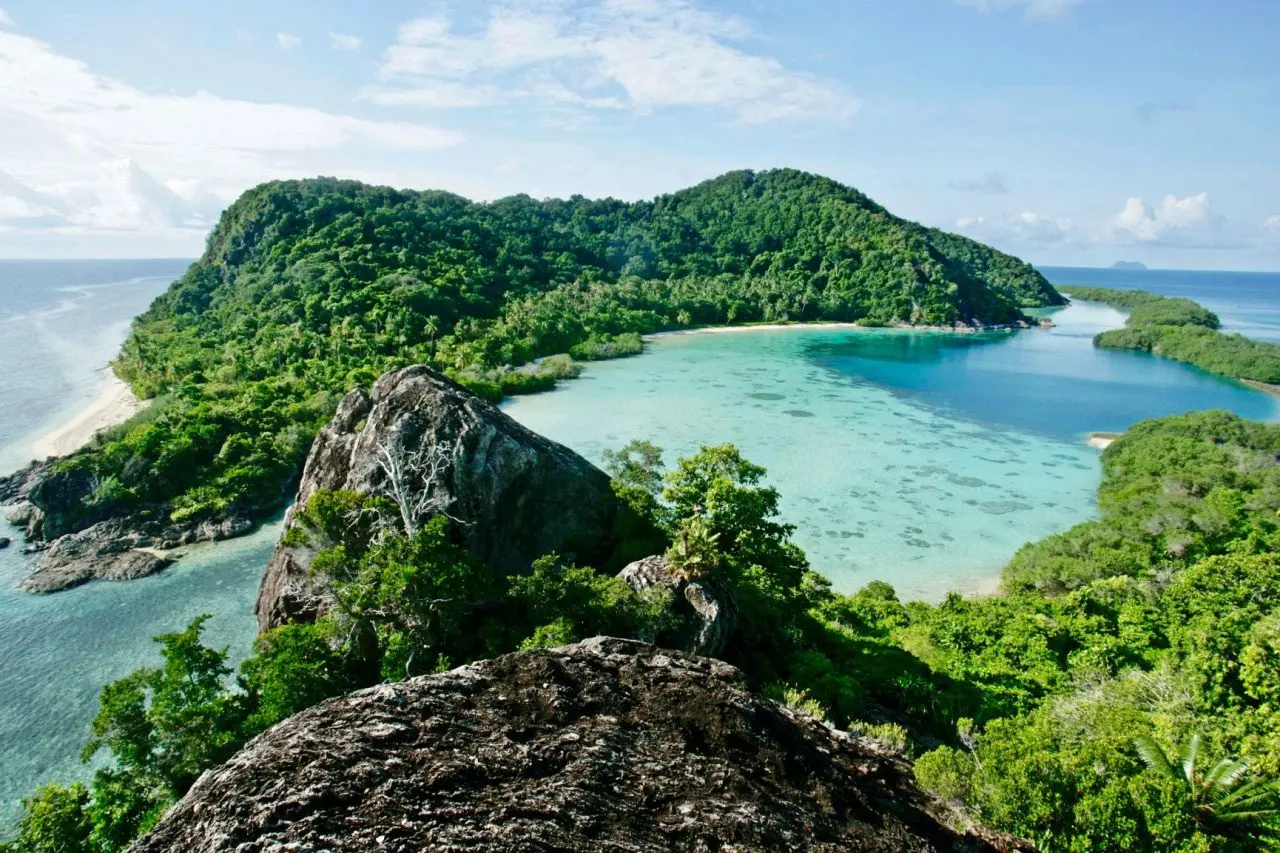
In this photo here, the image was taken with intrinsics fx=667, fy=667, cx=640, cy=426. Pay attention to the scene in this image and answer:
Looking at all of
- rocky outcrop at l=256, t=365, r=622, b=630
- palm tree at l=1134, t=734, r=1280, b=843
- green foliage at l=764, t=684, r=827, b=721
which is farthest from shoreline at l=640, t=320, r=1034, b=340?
palm tree at l=1134, t=734, r=1280, b=843

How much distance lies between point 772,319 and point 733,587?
318ft

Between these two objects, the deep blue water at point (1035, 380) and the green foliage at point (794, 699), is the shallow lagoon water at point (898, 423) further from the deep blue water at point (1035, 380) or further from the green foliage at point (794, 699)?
the green foliage at point (794, 699)

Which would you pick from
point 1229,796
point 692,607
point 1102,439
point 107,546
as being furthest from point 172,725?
point 1102,439

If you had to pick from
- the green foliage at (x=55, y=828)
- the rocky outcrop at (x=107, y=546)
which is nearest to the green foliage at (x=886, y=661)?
the green foliage at (x=55, y=828)

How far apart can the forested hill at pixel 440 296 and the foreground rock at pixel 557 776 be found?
31.3 m

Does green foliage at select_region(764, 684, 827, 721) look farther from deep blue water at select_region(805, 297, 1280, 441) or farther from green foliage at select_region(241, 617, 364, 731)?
deep blue water at select_region(805, 297, 1280, 441)

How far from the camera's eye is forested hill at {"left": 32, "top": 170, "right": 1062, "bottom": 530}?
37.7 metres

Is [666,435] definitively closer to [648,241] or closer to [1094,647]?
[1094,647]

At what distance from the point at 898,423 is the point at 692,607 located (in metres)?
43.1

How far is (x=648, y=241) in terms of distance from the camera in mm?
141000

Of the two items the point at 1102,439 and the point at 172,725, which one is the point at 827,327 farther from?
the point at 172,725

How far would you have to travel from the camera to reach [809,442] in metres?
48.0

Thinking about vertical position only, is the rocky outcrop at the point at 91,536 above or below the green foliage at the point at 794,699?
below

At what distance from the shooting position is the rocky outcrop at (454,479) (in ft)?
65.2
